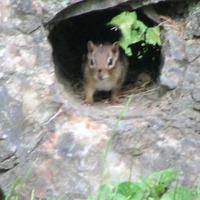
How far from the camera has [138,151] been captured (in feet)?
19.7

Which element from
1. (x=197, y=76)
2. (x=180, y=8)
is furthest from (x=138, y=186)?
(x=180, y=8)

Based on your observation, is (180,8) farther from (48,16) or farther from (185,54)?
(48,16)

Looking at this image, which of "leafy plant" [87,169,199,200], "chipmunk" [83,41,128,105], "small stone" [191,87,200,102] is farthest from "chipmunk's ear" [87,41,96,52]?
"leafy plant" [87,169,199,200]

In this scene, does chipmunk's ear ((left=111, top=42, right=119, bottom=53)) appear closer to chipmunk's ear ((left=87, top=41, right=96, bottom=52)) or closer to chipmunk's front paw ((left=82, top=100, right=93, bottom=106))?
chipmunk's ear ((left=87, top=41, right=96, bottom=52))

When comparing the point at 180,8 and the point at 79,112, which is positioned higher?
the point at 180,8

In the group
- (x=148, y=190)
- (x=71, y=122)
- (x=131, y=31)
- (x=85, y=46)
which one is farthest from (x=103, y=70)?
(x=148, y=190)

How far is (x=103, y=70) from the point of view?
6.72 metres

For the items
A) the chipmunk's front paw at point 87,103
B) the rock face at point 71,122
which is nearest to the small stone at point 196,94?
the rock face at point 71,122

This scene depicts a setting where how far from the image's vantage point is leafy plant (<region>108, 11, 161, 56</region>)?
6730 mm

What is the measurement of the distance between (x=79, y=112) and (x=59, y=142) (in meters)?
0.25

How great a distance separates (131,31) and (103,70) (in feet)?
1.91

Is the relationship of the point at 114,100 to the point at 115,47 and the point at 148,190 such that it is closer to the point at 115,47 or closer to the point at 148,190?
the point at 115,47

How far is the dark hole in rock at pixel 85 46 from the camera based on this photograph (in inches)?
273

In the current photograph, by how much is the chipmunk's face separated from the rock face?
0.68 m
